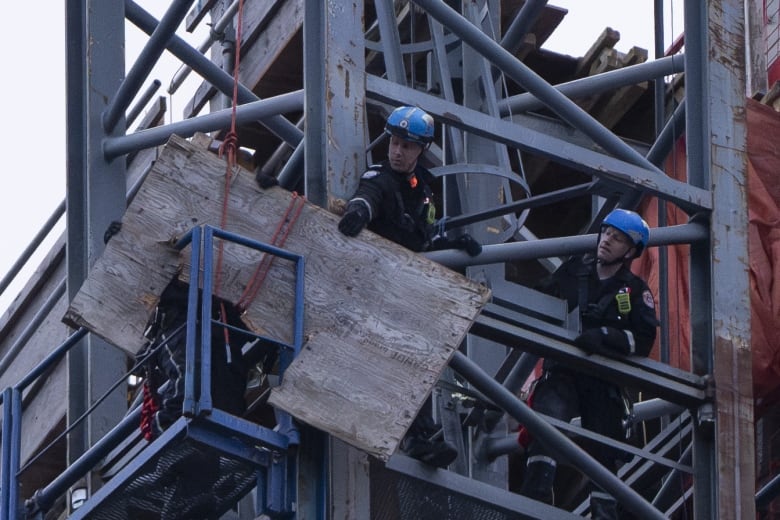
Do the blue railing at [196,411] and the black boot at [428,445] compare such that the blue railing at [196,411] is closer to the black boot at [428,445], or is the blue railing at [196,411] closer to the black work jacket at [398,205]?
the black work jacket at [398,205]

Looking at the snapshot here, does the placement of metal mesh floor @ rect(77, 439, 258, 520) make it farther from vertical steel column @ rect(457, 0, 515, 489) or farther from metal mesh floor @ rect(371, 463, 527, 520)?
→ vertical steel column @ rect(457, 0, 515, 489)

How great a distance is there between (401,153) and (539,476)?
251 cm

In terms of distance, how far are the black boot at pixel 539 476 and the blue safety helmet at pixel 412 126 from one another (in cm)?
240

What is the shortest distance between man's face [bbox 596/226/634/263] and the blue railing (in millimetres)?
2760

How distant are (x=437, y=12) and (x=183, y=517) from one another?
387 cm

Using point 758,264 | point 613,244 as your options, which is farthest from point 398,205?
point 758,264

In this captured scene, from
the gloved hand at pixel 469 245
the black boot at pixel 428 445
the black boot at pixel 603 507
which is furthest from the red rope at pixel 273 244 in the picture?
the black boot at pixel 603 507

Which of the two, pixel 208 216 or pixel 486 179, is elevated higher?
pixel 486 179

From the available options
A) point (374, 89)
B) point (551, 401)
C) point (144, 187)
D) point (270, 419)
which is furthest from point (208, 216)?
point (270, 419)

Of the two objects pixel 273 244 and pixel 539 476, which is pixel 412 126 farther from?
pixel 539 476

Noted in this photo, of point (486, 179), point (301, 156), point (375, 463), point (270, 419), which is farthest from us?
point (270, 419)

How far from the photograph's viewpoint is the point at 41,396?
20.9 m

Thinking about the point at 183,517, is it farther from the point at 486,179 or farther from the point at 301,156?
the point at 486,179

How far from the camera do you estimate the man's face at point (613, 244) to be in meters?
15.4
